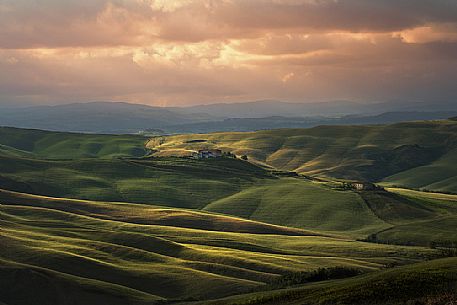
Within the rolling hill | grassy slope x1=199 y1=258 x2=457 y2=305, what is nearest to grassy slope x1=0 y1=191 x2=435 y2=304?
the rolling hill

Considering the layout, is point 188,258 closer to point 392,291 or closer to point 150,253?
point 150,253

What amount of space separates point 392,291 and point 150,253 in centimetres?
7108

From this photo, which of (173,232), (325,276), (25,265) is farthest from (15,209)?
(325,276)

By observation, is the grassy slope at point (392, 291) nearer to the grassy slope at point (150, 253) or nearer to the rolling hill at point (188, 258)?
the rolling hill at point (188, 258)

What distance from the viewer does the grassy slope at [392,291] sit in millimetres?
57562

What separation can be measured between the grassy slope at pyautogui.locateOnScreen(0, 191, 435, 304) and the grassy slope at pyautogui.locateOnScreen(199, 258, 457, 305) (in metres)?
23.3

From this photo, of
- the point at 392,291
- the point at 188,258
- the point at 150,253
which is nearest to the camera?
the point at 392,291

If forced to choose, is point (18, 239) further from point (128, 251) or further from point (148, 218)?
point (148, 218)

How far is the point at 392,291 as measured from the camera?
197 ft

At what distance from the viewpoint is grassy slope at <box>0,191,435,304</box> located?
100 m

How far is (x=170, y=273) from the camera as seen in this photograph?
365 ft

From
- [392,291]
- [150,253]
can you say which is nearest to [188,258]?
[150,253]

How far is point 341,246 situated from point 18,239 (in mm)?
65181

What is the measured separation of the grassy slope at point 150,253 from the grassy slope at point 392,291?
23324 millimetres
